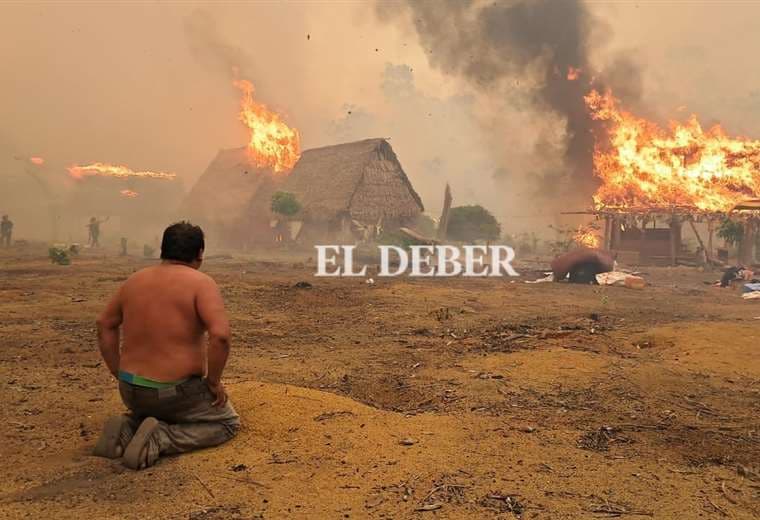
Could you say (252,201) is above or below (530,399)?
above

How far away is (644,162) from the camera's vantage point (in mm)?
25766

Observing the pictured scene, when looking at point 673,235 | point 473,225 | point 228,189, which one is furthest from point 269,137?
point 673,235

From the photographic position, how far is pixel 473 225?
30953mm

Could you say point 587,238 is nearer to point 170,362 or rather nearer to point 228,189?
point 228,189

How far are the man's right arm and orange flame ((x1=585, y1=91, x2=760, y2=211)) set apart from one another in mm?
23700

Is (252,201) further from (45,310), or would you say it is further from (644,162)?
(45,310)

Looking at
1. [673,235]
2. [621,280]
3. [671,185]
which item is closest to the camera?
[621,280]

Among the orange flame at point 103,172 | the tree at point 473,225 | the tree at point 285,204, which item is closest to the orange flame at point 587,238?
the tree at point 473,225

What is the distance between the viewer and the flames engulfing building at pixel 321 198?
29203 mm

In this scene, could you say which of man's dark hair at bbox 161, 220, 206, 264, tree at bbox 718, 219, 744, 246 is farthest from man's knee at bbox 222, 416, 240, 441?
tree at bbox 718, 219, 744, 246

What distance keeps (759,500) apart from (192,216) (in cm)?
4162

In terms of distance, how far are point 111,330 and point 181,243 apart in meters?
0.72

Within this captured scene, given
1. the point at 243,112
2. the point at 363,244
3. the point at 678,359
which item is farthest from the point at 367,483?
the point at 243,112

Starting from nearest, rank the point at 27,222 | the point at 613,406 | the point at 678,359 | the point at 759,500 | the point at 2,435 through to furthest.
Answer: the point at 759,500 → the point at 2,435 → the point at 613,406 → the point at 678,359 → the point at 27,222
